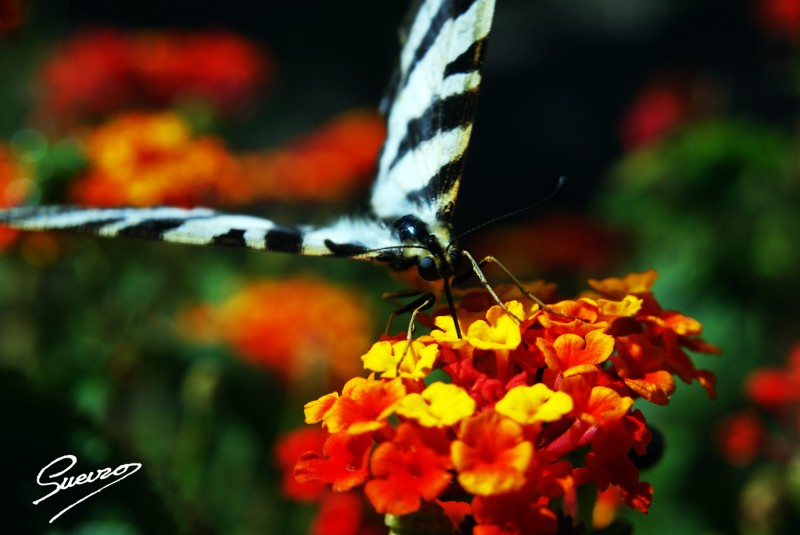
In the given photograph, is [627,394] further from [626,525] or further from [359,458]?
[359,458]

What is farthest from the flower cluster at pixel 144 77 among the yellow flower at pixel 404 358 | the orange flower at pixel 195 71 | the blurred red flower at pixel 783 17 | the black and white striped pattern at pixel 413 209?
the yellow flower at pixel 404 358

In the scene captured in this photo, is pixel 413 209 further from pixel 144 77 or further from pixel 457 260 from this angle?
pixel 144 77

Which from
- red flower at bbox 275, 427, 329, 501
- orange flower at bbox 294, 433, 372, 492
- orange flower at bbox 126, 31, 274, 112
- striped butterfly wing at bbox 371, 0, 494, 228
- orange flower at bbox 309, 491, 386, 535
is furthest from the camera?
orange flower at bbox 126, 31, 274, 112

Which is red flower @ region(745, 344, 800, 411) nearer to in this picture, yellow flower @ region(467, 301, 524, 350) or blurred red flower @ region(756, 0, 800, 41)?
yellow flower @ region(467, 301, 524, 350)

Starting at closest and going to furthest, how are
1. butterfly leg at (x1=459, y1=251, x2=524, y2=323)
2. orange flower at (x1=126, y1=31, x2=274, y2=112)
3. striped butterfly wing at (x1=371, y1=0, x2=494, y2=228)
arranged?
1. butterfly leg at (x1=459, y1=251, x2=524, y2=323)
2. striped butterfly wing at (x1=371, y1=0, x2=494, y2=228)
3. orange flower at (x1=126, y1=31, x2=274, y2=112)

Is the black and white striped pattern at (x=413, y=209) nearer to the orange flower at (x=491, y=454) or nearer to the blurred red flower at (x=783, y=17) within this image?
the orange flower at (x=491, y=454)
